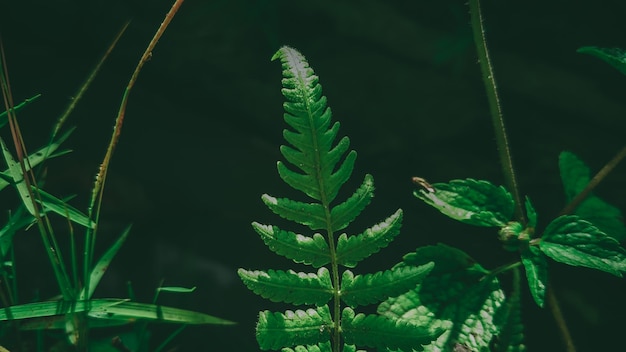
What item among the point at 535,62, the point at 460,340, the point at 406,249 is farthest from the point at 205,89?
the point at 460,340

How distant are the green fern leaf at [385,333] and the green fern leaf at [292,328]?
5cm

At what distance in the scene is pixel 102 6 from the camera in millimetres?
2342

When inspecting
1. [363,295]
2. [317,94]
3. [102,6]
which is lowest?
[363,295]

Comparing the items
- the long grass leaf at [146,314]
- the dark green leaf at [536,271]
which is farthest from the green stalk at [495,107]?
the long grass leaf at [146,314]

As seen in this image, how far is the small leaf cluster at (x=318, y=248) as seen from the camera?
1183mm

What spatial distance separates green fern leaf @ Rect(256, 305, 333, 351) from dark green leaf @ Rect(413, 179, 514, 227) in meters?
0.39

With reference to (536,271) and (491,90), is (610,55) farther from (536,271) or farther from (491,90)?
(536,271)

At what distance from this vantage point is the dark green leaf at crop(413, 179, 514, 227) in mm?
1442

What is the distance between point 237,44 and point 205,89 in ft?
0.72

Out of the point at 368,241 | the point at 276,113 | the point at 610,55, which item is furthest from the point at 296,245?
the point at 276,113

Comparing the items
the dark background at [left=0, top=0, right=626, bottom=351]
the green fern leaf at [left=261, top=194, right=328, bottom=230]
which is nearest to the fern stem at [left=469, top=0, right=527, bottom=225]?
the green fern leaf at [left=261, top=194, right=328, bottom=230]

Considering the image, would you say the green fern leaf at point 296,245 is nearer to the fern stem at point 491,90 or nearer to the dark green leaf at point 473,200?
the dark green leaf at point 473,200

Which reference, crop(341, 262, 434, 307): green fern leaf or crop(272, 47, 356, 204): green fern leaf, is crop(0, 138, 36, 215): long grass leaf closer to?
crop(272, 47, 356, 204): green fern leaf

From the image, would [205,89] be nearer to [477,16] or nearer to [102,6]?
[102,6]
